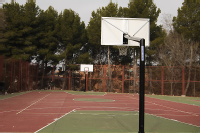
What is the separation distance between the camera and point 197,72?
26.5 meters


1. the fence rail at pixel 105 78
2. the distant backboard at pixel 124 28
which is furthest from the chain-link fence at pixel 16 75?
the distant backboard at pixel 124 28

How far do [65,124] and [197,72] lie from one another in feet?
74.7

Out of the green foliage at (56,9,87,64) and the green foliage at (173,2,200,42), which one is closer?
the green foliage at (173,2,200,42)

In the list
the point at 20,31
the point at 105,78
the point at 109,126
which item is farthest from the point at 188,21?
the point at 109,126

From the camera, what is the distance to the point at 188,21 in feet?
106

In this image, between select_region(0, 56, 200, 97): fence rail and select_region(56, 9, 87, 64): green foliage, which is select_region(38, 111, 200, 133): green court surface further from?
select_region(56, 9, 87, 64): green foliage

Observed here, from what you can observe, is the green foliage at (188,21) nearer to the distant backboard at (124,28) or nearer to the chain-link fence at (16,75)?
the chain-link fence at (16,75)

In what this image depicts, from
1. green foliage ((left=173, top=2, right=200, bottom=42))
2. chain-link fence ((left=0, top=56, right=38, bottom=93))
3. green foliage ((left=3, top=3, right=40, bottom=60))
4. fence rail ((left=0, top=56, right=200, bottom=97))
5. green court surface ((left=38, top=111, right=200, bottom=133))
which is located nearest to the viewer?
green court surface ((left=38, top=111, right=200, bottom=133))

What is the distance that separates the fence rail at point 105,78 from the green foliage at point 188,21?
673 cm

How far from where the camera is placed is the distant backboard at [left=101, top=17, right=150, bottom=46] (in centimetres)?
Result: 730

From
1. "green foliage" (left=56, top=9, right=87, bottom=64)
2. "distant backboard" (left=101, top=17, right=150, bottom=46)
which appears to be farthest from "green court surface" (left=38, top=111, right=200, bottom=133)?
"green foliage" (left=56, top=9, right=87, bottom=64)

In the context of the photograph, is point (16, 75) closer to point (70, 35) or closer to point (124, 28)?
point (70, 35)

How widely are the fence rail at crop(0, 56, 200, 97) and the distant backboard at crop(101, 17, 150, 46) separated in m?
17.1

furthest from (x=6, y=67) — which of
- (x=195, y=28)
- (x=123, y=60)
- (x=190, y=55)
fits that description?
(x=195, y=28)
